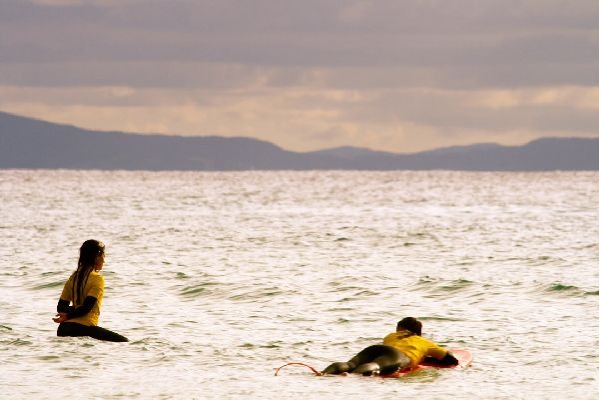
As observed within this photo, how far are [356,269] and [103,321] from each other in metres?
13.8

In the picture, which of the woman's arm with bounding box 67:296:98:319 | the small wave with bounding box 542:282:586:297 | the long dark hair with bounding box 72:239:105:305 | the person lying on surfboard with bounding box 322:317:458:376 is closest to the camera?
the person lying on surfboard with bounding box 322:317:458:376

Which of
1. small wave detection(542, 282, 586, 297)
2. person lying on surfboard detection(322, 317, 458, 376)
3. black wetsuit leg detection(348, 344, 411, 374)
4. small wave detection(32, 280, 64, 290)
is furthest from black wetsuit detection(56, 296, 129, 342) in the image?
small wave detection(542, 282, 586, 297)

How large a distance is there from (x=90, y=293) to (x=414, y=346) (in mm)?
5448

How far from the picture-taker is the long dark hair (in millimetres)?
18297

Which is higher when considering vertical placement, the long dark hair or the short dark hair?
the long dark hair

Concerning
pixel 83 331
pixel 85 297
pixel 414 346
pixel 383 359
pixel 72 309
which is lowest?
pixel 383 359

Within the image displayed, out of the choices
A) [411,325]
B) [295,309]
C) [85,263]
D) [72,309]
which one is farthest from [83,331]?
[295,309]

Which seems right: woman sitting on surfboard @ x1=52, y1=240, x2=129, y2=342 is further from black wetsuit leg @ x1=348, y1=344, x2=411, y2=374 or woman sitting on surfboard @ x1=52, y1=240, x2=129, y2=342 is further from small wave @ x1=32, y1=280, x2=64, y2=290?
small wave @ x1=32, y1=280, x2=64, y2=290

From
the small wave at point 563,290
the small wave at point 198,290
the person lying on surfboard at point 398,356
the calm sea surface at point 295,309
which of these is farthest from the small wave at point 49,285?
the person lying on surfboard at point 398,356

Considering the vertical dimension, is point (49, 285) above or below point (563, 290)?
above

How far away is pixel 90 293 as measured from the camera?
1869cm

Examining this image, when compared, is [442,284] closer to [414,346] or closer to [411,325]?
[411,325]

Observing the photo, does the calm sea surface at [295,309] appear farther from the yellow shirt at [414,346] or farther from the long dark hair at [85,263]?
the long dark hair at [85,263]

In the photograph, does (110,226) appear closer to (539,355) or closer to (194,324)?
(194,324)
